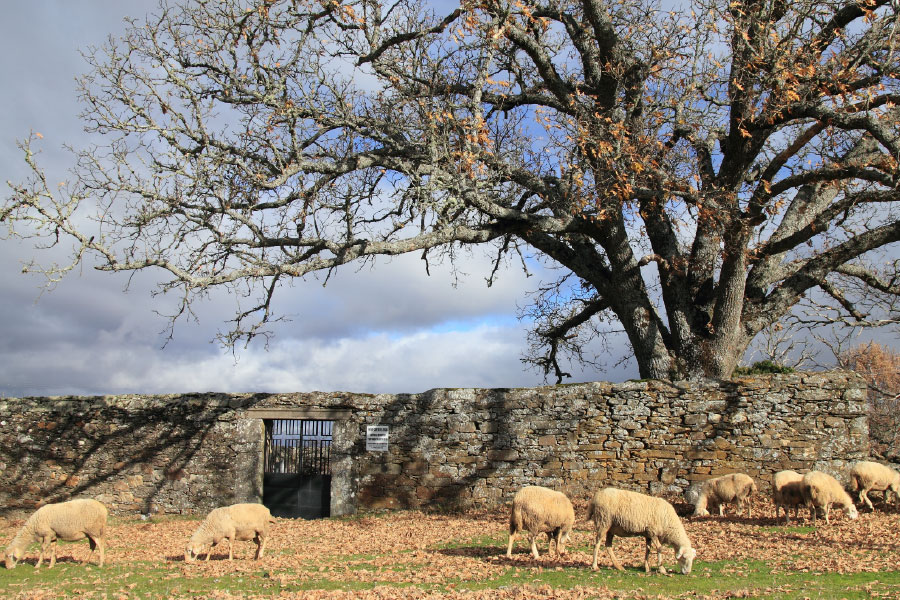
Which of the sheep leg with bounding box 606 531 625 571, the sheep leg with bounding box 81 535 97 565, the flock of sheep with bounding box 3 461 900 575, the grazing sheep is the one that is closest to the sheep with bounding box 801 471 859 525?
the flock of sheep with bounding box 3 461 900 575

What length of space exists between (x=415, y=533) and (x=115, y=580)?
496 cm

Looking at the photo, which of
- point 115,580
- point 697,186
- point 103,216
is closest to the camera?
point 115,580

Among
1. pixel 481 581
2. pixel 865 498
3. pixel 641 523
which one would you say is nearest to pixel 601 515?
pixel 641 523

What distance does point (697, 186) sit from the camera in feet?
44.5

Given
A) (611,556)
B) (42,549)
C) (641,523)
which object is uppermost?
(641,523)

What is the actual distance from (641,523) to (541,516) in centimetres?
139

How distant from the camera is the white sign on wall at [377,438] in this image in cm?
1494

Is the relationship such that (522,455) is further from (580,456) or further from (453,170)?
(453,170)

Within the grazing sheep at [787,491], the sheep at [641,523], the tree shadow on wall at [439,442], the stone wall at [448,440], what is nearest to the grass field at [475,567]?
the sheep at [641,523]

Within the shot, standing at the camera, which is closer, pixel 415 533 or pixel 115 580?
pixel 115 580

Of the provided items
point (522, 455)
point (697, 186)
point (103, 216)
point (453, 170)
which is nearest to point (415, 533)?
point (522, 455)

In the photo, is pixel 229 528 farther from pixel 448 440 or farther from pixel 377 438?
pixel 448 440

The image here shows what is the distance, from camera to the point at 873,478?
1227cm

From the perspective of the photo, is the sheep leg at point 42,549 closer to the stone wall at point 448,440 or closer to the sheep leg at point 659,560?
the stone wall at point 448,440
